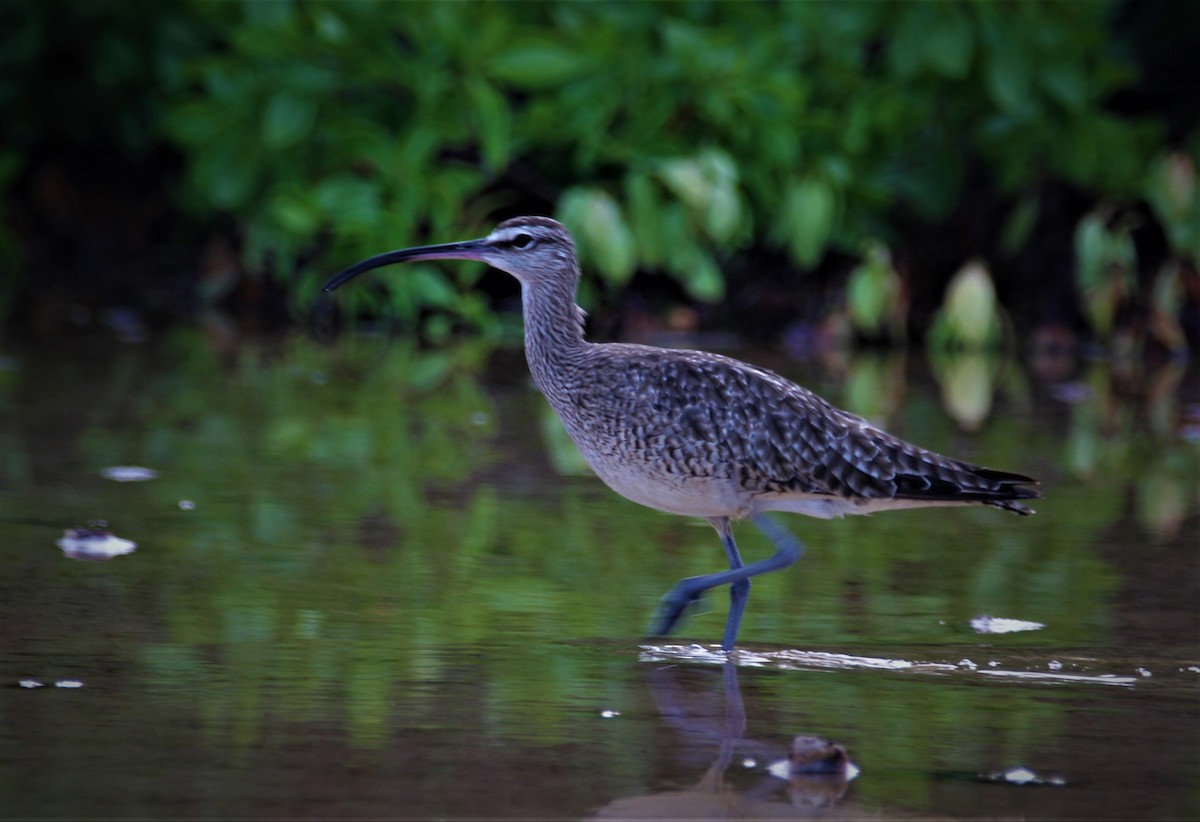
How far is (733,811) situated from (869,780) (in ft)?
1.32

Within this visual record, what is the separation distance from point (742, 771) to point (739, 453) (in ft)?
5.51

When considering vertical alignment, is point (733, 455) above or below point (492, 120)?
below

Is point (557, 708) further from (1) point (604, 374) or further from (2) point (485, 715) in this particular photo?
(1) point (604, 374)

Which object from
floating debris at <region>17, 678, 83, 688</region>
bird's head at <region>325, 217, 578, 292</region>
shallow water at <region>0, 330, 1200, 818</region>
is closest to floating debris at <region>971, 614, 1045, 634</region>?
shallow water at <region>0, 330, 1200, 818</region>

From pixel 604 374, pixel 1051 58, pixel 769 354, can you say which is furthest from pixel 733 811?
pixel 1051 58

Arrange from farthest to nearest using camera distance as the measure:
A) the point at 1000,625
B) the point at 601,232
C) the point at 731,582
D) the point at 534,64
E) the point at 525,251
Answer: the point at 601,232, the point at 534,64, the point at 525,251, the point at 1000,625, the point at 731,582

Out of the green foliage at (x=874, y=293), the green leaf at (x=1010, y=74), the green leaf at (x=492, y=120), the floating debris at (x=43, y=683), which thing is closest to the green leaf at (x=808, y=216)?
the green foliage at (x=874, y=293)

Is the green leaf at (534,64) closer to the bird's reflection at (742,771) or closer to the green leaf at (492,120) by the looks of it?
the green leaf at (492,120)

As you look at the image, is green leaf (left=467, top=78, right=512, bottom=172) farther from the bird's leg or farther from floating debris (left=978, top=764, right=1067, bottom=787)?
floating debris (left=978, top=764, right=1067, bottom=787)

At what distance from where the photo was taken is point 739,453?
243 inches

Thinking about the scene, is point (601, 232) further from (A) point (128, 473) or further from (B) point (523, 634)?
(B) point (523, 634)

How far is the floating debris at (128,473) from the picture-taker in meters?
8.23

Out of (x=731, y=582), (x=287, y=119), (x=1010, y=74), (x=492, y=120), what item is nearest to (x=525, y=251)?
(x=731, y=582)

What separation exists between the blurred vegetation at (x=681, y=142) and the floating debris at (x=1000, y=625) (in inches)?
281
